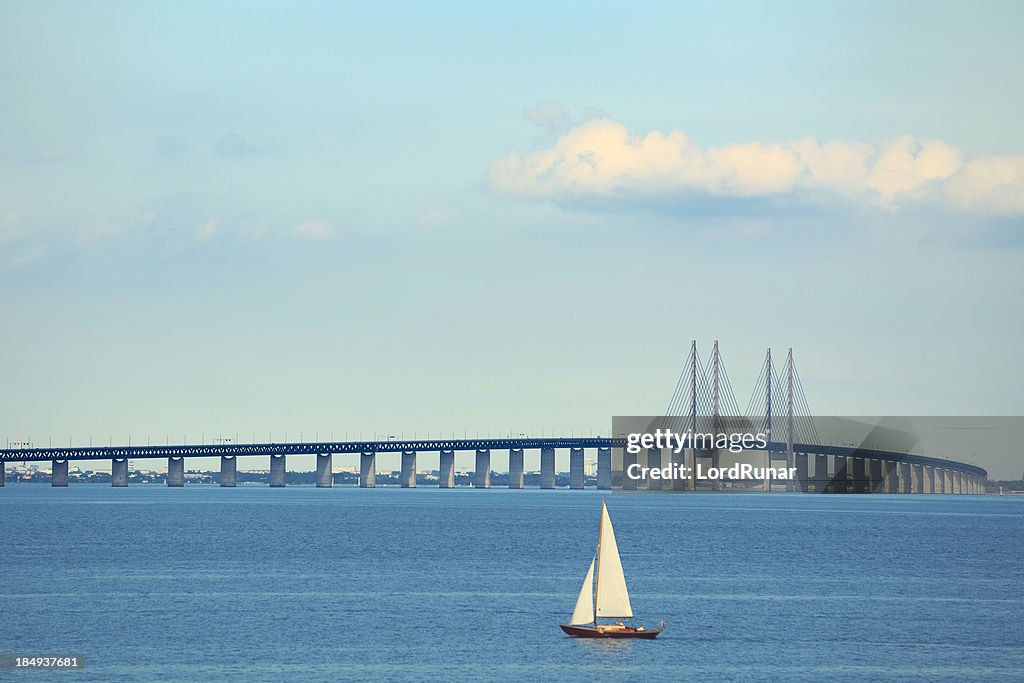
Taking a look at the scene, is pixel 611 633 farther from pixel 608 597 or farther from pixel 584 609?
pixel 584 609

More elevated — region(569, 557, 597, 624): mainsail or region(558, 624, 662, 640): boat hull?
region(569, 557, 597, 624): mainsail

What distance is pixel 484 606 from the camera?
74938 mm

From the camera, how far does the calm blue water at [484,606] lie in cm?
5747

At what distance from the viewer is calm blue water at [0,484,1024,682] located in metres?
57.5

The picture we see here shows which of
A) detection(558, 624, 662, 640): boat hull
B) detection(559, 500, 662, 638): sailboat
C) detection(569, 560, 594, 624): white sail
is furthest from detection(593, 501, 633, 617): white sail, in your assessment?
detection(569, 560, 594, 624): white sail

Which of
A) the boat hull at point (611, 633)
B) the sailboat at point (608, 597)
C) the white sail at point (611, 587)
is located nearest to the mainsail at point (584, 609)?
the sailboat at point (608, 597)

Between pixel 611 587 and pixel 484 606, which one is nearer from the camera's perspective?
pixel 611 587

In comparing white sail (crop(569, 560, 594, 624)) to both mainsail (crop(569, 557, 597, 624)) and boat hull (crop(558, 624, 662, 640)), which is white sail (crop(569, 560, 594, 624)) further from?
boat hull (crop(558, 624, 662, 640))

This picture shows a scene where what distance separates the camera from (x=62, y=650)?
59.2 metres

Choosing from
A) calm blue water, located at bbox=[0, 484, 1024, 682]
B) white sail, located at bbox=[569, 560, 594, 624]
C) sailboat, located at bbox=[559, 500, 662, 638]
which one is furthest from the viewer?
white sail, located at bbox=[569, 560, 594, 624]

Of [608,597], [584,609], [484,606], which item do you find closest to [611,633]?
[608,597]

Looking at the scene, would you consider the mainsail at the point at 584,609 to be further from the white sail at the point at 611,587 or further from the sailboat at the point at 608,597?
the white sail at the point at 611,587

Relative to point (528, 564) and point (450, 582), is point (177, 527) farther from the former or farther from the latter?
point (450, 582)

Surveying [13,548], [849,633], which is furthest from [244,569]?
[849,633]
